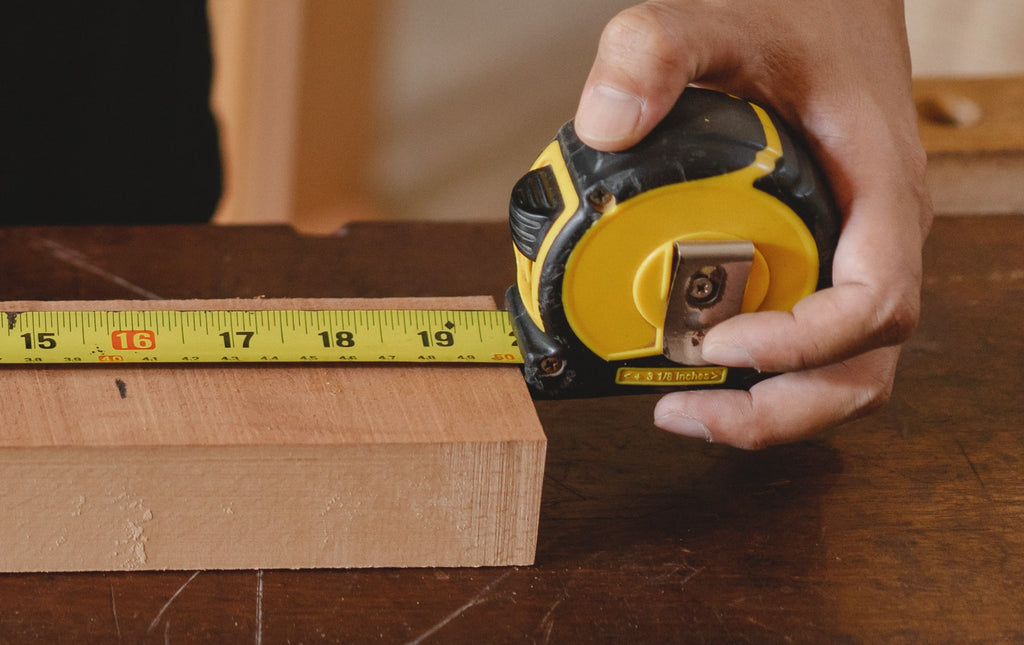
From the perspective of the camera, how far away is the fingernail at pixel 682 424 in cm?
95

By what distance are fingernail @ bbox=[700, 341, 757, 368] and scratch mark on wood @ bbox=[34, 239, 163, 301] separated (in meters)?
0.70

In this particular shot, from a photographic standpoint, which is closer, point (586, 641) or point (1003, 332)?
point (586, 641)

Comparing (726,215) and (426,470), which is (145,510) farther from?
→ (726,215)

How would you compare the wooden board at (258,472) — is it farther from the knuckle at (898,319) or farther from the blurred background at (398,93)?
the blurred background at (398,93)

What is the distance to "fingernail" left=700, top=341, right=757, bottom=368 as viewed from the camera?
88 cm

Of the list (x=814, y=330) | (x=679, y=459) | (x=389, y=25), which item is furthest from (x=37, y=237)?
(x=389, y=25)

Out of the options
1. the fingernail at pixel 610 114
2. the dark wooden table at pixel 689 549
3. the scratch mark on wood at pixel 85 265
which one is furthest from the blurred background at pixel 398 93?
the fingernail at pixel 610 114

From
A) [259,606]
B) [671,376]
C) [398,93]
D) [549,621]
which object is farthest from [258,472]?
[398,93]

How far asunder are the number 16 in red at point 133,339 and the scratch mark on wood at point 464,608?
362mm

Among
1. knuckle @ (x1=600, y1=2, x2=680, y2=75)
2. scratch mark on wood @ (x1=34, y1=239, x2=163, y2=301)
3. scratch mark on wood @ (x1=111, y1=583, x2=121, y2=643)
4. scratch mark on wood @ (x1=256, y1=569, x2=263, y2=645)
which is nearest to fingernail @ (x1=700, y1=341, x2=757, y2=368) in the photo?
knuckle @ (x1=600, y1=2, x2=680, y2=75)

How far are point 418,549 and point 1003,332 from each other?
0.83m

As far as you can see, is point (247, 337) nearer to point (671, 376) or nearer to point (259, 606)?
point (259, 606)

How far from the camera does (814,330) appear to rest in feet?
2.81

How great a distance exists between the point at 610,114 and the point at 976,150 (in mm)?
1023
